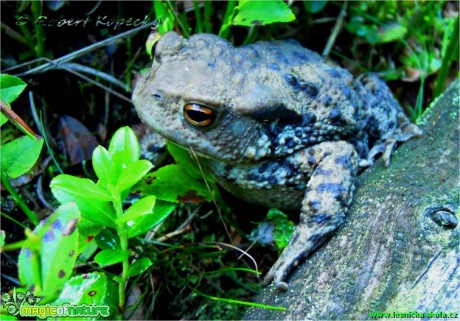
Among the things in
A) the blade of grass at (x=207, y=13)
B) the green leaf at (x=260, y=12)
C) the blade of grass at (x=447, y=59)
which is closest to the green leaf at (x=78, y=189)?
the green leaf at (x=260, y=12)

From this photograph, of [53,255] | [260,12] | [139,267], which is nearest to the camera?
[53,255]

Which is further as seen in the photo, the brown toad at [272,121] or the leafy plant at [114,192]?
the brown toad at [272,121]

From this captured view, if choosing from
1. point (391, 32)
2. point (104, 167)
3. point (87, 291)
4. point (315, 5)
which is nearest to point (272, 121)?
point (104, 167)

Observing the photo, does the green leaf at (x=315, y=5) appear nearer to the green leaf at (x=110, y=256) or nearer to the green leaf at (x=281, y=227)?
the green leaf at (x=281, y=227)

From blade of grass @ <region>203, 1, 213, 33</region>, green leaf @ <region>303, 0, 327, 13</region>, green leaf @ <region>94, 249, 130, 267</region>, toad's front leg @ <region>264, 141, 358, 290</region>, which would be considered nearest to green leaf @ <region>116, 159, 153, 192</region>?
green leaf @ <region>94, 249, 130, 267</region>

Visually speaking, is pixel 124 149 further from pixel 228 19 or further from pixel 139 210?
pixel 228 19

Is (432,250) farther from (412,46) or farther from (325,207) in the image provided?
(412,46)
